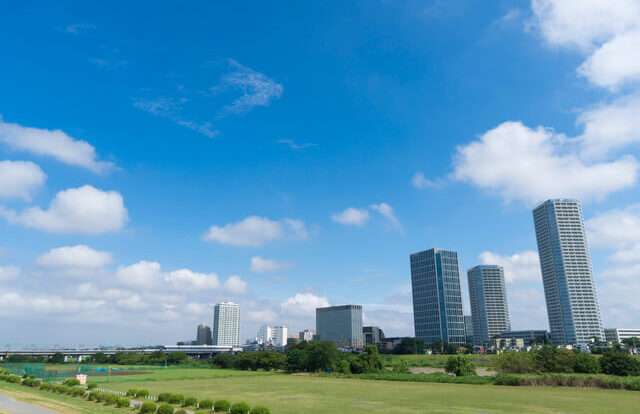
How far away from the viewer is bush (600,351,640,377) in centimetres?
8331

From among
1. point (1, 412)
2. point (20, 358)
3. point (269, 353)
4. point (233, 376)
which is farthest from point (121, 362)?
point (1, 412)

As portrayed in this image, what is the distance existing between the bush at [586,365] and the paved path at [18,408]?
98.4m

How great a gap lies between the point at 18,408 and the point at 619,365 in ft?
Answer: 337

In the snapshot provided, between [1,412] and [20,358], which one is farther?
[20,358]

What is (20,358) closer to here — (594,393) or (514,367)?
(514,367)

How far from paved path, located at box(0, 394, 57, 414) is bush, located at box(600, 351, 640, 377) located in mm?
99114

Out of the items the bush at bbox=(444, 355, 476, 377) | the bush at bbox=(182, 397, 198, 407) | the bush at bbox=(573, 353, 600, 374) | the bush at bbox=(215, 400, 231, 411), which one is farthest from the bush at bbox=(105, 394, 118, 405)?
the bush at bbox=(573, 353, 600, 374)

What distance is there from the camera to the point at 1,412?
1454 inches

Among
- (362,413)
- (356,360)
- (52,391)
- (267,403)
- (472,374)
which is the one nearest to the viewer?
(362,413)

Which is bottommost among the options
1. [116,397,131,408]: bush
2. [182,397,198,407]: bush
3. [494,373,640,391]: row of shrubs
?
[494,373,640,391]: row of shrubs

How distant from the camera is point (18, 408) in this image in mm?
41781

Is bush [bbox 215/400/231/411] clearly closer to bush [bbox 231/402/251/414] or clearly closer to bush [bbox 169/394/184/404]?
bush [bbox 231/402/251/414]

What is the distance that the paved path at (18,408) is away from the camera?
39.8m

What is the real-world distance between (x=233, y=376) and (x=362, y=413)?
8891cm
